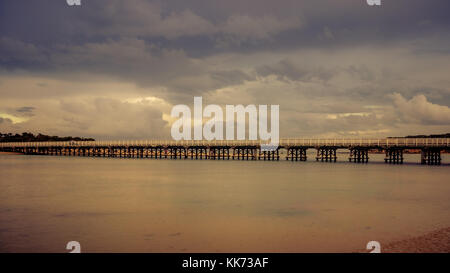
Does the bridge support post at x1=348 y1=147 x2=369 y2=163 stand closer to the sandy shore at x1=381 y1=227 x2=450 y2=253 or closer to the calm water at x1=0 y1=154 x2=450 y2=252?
the calm water at x1=0 y1=154 x2=450 y2=252

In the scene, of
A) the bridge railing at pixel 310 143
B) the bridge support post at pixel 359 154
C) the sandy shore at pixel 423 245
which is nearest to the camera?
the sandy shore at pixel 423 245

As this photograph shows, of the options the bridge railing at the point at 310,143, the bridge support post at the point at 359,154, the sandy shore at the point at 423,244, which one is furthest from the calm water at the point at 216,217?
the bridge support post at the point at 359,154

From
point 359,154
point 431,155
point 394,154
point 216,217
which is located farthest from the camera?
point 359,154

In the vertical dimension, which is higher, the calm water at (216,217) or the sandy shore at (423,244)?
the sandy shore at (423,244)

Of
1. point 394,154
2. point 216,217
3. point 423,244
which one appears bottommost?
point 216,217

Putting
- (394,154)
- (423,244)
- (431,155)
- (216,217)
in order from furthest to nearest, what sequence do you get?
(394,154) < (431,155) < (216,217) < (423,244)

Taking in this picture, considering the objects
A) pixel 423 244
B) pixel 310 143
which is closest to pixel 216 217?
pixel 423 244

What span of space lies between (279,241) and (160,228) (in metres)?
4.35

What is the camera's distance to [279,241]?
1234cm

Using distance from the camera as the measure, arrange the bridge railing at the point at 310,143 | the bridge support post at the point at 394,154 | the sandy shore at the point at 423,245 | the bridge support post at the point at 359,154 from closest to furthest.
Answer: the sandy shore at the point at 423,245, the bridge railing at the point at 310,143, the bridge support post at the point at 394,154, the bridge support post at the point at 359,154

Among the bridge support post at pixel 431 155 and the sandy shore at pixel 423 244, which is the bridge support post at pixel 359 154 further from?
the sandy shore at pixel 423 244

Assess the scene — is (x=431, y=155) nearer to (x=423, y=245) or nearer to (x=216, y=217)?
(x=216, y=217)

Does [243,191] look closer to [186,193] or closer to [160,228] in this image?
[186,193]
